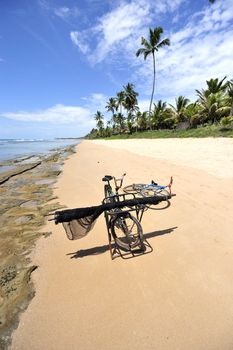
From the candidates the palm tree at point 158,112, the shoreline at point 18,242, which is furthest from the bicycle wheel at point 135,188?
the palm tree at point 158,112

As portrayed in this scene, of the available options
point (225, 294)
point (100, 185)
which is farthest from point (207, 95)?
point (225, 294)

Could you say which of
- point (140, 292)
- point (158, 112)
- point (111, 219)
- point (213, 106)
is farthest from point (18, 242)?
point (158, 112)

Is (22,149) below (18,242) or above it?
below

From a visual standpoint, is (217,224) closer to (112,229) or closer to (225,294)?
(225,294)

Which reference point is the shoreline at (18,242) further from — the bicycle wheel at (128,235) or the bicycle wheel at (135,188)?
the bicycle wheel at (135,188)

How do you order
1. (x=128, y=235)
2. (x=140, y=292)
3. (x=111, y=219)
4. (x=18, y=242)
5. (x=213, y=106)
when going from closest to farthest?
(x=140, y=292)
(x=111, y=219)
(x=128, y=235)
(x=18, y=242)
(x=213, y=106)

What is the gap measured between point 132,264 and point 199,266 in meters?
1.09

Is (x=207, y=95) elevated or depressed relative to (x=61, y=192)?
elevated

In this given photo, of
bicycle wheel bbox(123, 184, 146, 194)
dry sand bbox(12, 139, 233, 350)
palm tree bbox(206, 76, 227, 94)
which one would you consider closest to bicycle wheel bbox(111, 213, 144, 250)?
dry sand bbox(12, 139, 233, 350)

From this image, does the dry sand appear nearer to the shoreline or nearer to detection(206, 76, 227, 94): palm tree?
the shoreline

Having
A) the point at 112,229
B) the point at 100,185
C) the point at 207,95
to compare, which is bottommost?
the point at 100,185

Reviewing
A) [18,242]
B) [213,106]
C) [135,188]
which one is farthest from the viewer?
[213,106]

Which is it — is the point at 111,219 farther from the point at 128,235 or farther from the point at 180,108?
the point at 180,108

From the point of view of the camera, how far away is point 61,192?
27.1 ft
